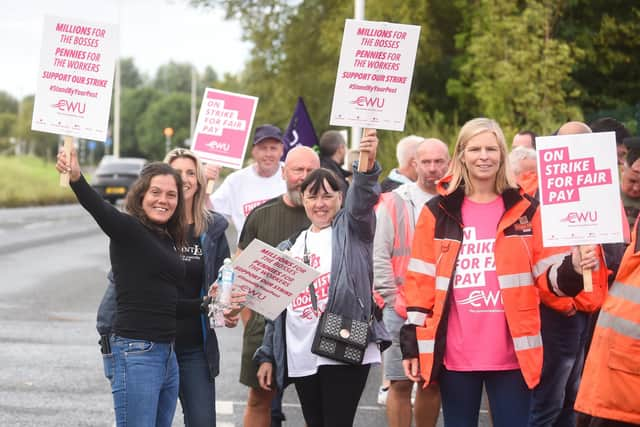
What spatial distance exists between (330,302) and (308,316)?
19 centimetres

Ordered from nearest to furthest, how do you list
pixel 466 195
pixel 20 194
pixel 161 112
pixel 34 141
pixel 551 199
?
pixel 551 199 < pixel 466 195 < pixel 20 194 < pixel 34 141 < pixel 161 112

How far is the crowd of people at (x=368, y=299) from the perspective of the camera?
211 inches

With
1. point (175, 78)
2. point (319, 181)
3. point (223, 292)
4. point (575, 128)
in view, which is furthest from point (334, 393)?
point (175, 78)

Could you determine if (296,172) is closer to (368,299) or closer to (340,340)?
(368,299)

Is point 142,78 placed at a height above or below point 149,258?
above

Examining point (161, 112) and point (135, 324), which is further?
point (161, 112)

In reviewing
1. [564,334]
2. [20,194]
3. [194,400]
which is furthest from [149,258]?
[20,194]

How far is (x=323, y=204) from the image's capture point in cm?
621

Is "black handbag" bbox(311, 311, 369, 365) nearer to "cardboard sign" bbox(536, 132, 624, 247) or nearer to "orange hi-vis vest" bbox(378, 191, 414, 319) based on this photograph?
"cardboard sign" bbox(536, 132, 624, 247)

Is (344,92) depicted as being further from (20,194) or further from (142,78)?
(142,78)

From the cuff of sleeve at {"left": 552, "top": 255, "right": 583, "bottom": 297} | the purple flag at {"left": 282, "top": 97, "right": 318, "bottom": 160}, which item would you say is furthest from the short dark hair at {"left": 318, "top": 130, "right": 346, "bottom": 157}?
the cuff of sleeve at {"left": 552, "top": 255, "right": 583, "bottom": 297}

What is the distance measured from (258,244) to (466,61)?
24226mm

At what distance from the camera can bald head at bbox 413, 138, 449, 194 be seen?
25.8ft

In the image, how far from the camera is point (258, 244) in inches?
227
